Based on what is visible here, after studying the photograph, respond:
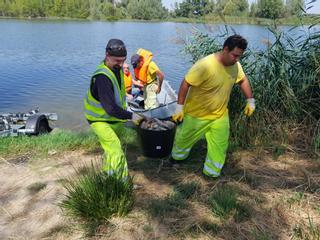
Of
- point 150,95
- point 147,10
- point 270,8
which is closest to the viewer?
point 270,8

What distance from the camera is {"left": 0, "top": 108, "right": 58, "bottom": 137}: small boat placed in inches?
241

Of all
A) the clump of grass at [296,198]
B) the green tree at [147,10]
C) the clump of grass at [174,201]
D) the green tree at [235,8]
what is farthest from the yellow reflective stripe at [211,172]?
the green tree at [147,10]

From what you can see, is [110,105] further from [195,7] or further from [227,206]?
[195,7]

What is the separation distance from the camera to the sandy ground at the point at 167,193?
3.19m

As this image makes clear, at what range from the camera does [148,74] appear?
717cm

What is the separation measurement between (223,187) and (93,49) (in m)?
20.8

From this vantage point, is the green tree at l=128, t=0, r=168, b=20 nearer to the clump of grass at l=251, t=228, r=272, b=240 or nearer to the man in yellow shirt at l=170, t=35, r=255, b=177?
the man in yellow shirt at l=170, t=35, r=255, b=177

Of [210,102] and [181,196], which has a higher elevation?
[210,102]

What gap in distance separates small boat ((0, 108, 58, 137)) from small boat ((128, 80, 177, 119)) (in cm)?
173

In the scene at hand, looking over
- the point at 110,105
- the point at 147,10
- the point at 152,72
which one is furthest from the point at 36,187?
the point at 147,10

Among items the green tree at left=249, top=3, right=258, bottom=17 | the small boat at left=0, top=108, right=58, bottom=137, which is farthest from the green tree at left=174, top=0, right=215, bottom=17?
the small boat at left=0, top=108, right=58, bottom=137

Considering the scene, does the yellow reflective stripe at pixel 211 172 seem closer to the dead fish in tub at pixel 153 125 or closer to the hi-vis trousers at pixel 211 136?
the hi-vis trousers at pixel 211 136

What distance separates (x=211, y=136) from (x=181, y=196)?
0.89m

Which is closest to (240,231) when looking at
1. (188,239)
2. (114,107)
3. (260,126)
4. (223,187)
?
(188,239)
